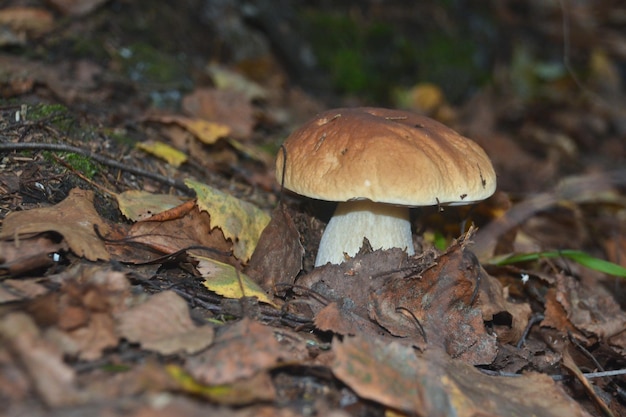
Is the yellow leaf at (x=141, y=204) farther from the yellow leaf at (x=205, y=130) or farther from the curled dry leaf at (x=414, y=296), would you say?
the yellow leaf at (x=205, y=130)

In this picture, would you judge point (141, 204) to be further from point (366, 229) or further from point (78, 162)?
point (366, 229)

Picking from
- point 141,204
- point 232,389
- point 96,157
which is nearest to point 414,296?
point 232,389

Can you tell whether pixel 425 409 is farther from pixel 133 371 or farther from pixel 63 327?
pixel 63 327

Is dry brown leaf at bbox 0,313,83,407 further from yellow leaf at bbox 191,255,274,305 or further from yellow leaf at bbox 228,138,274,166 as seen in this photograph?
yellow leaf at bbox 228,138,274,166

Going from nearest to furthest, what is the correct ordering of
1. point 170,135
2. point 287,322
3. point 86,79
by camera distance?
point 287,322 < point 170,135 < point 86,79

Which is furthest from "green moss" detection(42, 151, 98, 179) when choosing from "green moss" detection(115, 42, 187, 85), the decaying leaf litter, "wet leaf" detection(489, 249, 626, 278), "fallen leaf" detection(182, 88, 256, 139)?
"wet leaf" detection(489, 249, 626, 278)

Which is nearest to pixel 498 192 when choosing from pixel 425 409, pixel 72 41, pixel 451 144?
pixel 451 144
